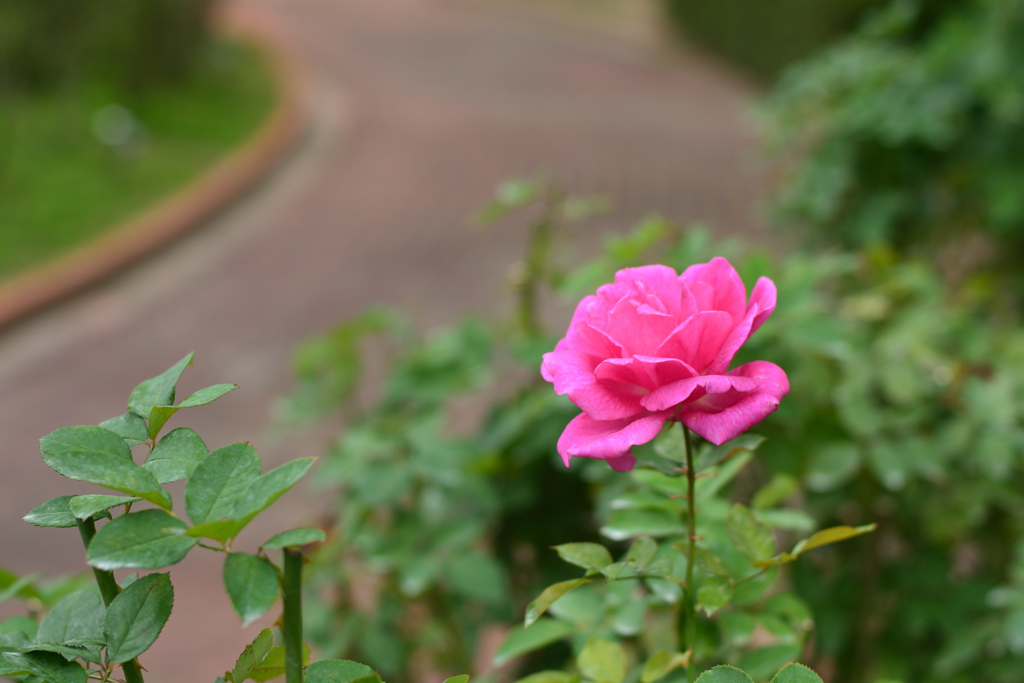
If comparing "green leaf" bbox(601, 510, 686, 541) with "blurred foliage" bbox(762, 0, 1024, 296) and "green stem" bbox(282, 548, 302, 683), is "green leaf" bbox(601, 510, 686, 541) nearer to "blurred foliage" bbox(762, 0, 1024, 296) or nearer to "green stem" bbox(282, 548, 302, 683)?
"green stem" bbox(282, 548, 302, 683)

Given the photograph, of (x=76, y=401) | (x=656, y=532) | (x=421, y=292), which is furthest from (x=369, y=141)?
(x=656, y=532)

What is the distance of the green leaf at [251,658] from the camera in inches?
21.3

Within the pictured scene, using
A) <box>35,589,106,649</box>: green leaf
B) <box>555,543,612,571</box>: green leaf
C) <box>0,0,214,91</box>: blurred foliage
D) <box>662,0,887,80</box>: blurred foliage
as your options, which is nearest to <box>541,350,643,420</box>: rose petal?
<box>555,543,612,571</box>: green leaf

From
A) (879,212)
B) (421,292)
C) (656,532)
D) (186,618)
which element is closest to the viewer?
(656,532)

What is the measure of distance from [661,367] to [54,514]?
0.39 m

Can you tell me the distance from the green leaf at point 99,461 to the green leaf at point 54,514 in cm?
4

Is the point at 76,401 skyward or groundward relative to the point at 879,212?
groundward

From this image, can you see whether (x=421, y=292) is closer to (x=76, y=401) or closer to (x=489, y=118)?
(x=76, y=401)

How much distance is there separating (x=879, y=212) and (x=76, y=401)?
331 centimetres

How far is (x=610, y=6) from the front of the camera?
13.7 metres

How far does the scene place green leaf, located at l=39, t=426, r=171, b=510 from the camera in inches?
19.5

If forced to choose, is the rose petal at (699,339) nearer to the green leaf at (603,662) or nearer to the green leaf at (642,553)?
the green leaf at (642,553)

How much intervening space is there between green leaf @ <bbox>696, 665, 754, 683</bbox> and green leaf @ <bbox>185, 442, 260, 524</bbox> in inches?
11.8

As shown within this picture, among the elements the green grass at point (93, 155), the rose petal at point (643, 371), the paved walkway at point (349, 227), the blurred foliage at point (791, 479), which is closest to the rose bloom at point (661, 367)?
the rose petal at point (643, 371)
